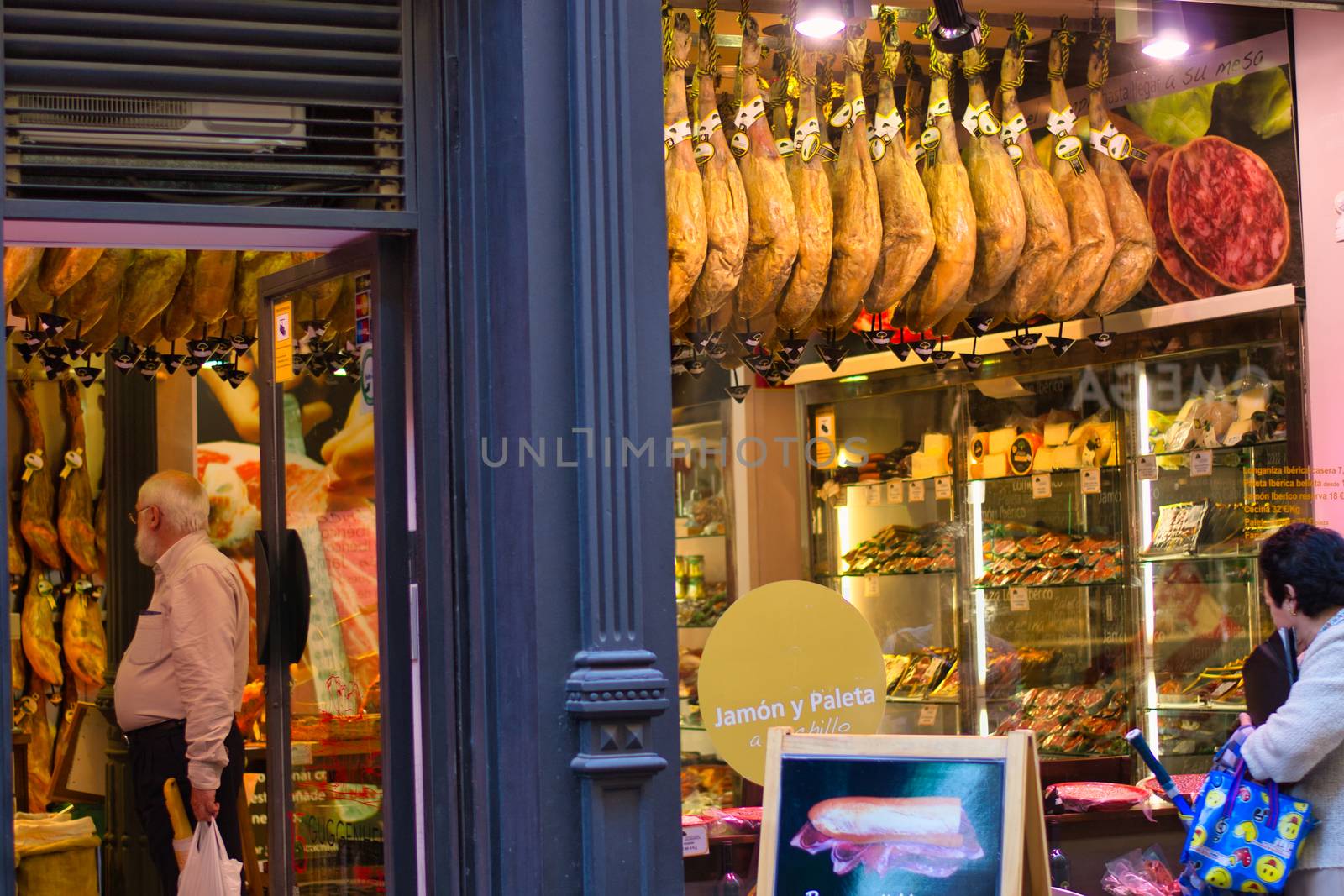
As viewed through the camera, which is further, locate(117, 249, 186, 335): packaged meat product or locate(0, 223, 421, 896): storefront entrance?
locate(117, 249, 186, 335): packaged meat product

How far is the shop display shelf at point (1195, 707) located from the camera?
5891 millimetres

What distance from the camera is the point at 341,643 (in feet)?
15.5

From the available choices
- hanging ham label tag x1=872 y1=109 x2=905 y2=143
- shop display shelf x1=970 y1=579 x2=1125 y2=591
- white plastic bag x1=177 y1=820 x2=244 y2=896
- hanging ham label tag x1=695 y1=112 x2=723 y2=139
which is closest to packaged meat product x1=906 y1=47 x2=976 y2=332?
Answer: hanging ham label tag x1=872 y1=109 x2=905 y2=143

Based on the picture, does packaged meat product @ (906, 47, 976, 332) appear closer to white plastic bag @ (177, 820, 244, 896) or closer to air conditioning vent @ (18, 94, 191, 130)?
air conditioning vent @ (18, 94, 191, 130)

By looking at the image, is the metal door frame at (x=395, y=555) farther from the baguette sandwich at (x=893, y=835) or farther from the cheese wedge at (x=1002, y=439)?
the cheese wedge at (x=1002, y=439)

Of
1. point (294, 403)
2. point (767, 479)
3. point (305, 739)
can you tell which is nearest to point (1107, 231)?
point (767, 479)

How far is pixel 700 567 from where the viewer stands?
6750mm

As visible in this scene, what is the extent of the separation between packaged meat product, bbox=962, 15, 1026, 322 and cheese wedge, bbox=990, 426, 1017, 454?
1223mm

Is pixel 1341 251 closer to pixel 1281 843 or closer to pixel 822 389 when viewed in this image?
pixel 822 389

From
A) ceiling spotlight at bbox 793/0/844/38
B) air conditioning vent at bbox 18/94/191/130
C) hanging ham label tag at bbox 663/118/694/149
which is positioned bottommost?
air conditioning vent at bbox 18/94/191/130

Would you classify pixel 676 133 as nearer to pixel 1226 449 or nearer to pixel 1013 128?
pixel 1013 128

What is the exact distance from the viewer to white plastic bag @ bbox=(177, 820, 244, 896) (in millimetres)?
5445

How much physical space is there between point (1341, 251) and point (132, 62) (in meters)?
3.90

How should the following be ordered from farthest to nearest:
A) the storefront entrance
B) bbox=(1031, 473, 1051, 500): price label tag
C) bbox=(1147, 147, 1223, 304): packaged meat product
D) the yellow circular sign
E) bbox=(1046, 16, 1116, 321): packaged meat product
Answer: bbox=(1031, 473, 1051, 500): price label tag, bbox=(1147, 147, 1223, 304): packaged meat product, bbox=(1046, 16, 1116, 321): packaged meat product, the yellow circular sign, the storefront entrance
